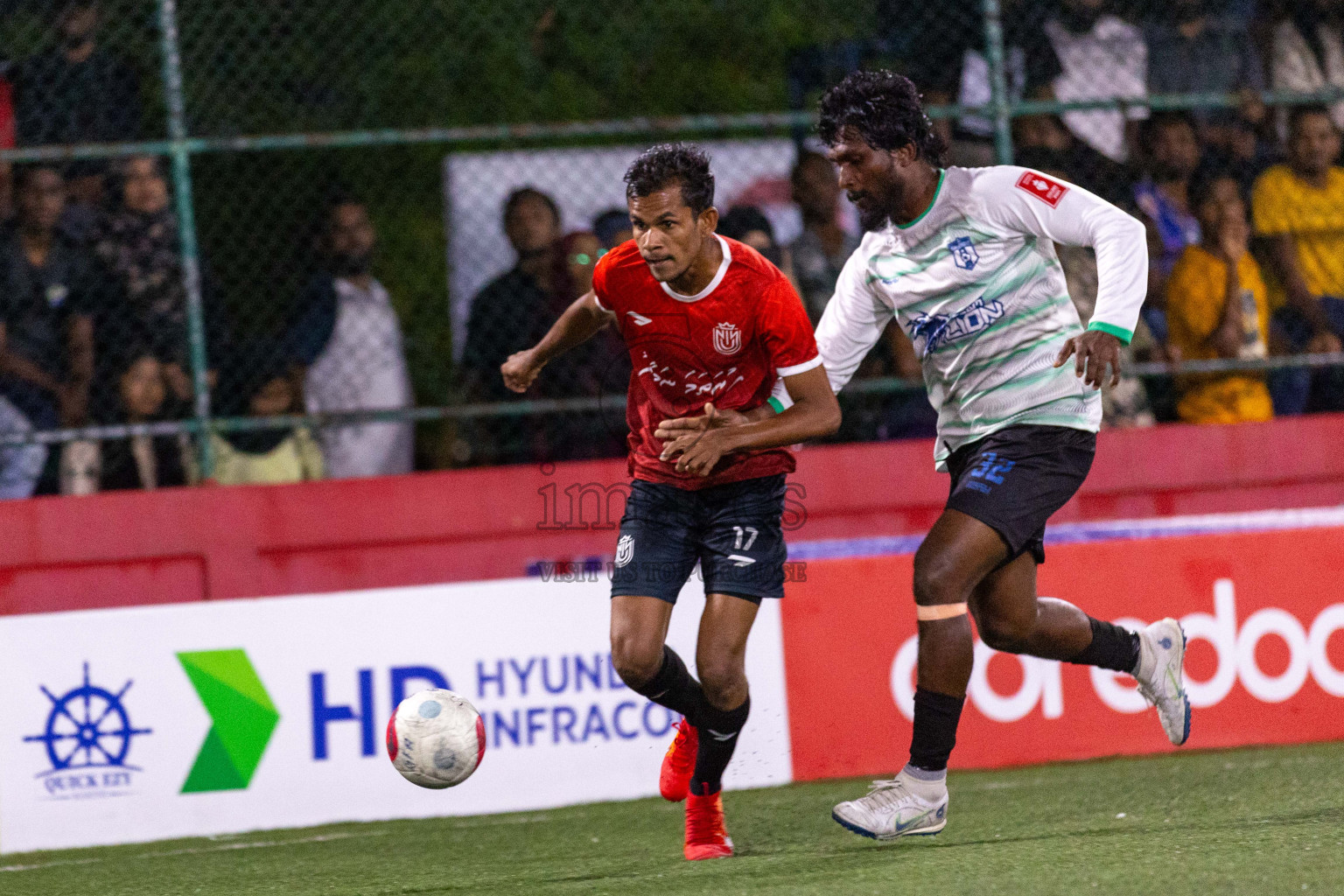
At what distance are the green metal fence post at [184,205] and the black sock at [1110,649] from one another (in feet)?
13.1

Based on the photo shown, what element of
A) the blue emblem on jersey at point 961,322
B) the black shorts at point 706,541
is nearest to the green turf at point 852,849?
the black shorts at point 706,541

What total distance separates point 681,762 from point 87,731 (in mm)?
2498

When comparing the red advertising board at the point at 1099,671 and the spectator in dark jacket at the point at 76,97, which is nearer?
the red advertising board at the point at 1099,671

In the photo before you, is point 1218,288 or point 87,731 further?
point 1218,288

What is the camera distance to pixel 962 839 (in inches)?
185

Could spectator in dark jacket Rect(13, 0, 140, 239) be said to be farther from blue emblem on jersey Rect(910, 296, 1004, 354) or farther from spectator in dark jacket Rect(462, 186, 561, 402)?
blue emblem on jersey Rect(910, 296, 1004, 354)

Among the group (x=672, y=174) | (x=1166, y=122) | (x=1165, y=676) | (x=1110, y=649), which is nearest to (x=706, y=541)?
(x=672, y=174)

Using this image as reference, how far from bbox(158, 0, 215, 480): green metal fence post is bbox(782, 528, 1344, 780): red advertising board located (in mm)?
2744

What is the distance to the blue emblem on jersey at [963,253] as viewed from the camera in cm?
453

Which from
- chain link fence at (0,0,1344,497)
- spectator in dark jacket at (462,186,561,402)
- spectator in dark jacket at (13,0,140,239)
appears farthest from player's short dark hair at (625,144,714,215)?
spectator in dark jacket at (13,0,140,239)

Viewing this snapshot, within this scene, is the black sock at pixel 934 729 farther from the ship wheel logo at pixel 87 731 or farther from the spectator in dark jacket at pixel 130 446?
the spectator in dark jacket at pixel 130 446

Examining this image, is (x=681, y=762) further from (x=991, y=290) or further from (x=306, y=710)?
(x=306, y=710)

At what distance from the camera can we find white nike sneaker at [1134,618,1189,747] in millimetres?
5023

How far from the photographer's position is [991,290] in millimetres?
4551
